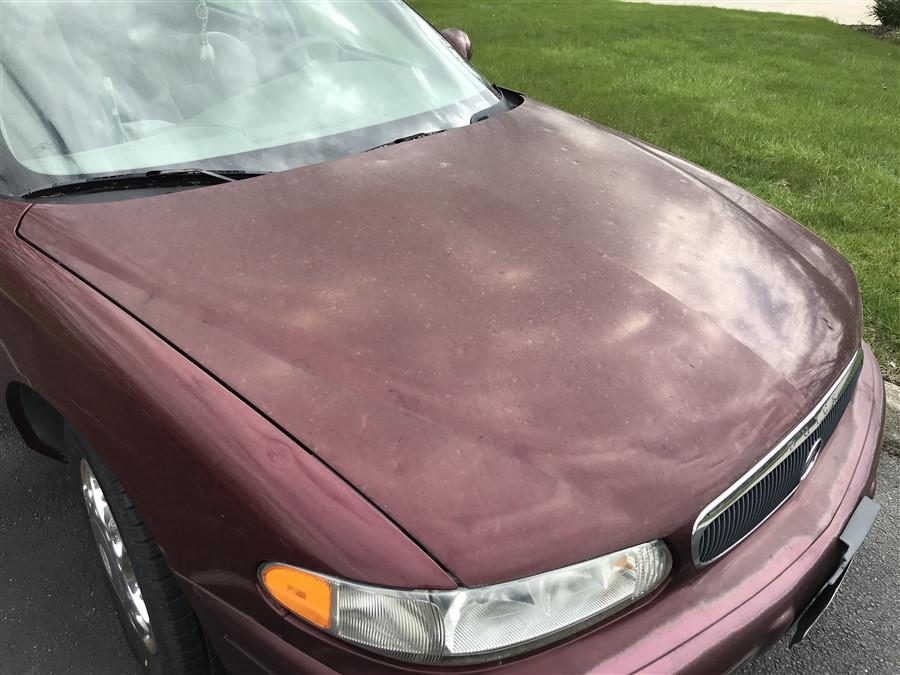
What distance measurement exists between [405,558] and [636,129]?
500 centimetres

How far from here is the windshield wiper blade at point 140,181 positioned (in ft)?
5.91

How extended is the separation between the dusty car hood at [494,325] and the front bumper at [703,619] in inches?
6.4

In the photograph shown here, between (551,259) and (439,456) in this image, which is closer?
(439,456)

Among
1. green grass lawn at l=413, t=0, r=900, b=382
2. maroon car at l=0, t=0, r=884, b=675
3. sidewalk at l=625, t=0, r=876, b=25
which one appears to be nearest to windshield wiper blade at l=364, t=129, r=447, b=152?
maroon car at l=0, t=0, r=884, b=675

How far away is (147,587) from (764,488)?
1250 mm

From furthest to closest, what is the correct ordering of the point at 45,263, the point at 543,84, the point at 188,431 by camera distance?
the point at 543,84, the point at 45,263, the point at 188,431

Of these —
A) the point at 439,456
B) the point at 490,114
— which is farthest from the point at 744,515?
the point at 490,114

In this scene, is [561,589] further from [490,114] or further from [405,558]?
[490,114]

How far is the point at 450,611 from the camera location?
46.0 inches

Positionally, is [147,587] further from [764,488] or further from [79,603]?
[764,488]

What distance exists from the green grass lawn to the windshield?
7.62ft

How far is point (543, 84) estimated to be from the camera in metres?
6.62

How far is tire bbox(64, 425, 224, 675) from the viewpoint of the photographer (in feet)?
4.97

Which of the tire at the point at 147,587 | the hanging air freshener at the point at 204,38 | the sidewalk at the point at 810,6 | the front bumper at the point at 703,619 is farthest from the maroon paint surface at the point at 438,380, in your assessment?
the sidewalk at the point at 810,6
